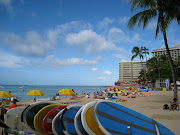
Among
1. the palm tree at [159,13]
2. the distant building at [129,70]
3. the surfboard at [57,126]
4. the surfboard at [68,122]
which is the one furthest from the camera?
the distant building at [129,70]

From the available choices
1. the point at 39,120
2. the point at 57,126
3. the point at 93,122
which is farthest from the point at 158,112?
the point at 39,120

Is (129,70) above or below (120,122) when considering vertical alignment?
above

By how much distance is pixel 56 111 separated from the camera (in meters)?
3.17

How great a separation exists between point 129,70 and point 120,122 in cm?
13769

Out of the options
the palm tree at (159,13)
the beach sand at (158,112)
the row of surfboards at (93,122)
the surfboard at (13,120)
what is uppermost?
the palm tree at (159,13)

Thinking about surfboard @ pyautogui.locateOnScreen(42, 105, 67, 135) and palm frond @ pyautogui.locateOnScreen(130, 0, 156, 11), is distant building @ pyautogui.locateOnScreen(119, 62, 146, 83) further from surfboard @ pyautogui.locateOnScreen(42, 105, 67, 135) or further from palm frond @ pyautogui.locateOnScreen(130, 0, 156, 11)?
surfboard @ pyautogui.locateOnScreen(42, 105, 67, 135)

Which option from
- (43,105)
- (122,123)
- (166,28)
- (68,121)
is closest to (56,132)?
(68,121)

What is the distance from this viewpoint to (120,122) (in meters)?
2.54

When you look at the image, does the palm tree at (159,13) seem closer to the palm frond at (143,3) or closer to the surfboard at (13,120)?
the palm frond at (143,3)

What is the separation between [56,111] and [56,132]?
499mm

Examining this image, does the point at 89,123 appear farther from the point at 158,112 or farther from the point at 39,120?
the point at 158,112

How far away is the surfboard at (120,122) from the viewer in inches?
94.7

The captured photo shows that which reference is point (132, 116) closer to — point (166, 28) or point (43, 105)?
point (43, 105)

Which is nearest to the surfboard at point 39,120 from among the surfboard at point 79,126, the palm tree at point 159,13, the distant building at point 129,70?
the surfboard at point 79,126
